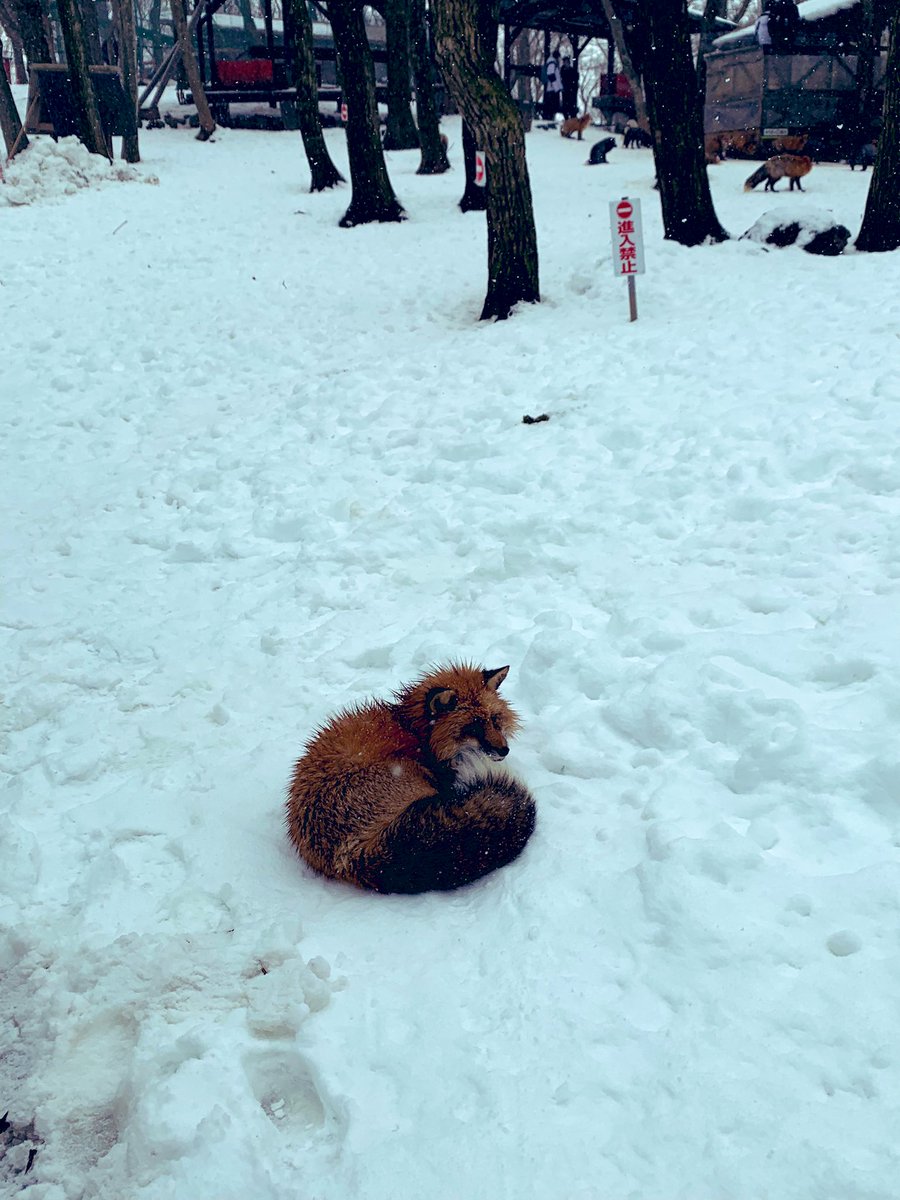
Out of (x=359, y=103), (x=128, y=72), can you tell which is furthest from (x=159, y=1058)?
(x=128, y=72)

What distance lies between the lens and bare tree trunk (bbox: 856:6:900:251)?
955 cm

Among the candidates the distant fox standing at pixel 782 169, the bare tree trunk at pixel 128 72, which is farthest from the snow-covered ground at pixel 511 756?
the bare tree trunk at pixel 128 72

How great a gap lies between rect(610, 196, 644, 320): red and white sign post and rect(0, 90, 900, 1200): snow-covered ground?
1.99 feet

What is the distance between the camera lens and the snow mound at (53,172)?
17.1 m

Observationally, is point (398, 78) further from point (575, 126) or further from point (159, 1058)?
point (159, 1058)

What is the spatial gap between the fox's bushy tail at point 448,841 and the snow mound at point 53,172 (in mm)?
18022

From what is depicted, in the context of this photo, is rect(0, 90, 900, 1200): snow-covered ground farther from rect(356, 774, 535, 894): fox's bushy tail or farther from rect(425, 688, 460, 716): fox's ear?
rect(425, 688, 460, 716): fox's ear

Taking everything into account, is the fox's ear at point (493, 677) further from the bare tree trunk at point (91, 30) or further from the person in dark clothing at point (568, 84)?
the person in dark clothing at point (568, 84)

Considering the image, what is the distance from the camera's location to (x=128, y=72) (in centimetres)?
2381

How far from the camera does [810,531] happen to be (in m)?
5.00

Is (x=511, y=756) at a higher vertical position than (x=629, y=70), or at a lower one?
lower

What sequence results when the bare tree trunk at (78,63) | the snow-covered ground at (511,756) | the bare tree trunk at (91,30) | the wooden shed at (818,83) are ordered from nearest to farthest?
the snow-covered ground at (511,756) < the bare tree trunk at (78,63) < the wooden shed at (818,83) < the bare tree trunk at (91,30)

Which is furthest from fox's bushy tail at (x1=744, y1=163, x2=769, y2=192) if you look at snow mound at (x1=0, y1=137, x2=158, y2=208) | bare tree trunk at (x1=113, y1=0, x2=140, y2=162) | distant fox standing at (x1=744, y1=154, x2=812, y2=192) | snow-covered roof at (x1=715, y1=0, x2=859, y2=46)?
bare tree trunk at (x1=113, y1=0, x2=140, y2=162)

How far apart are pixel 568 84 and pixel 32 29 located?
20.8m
